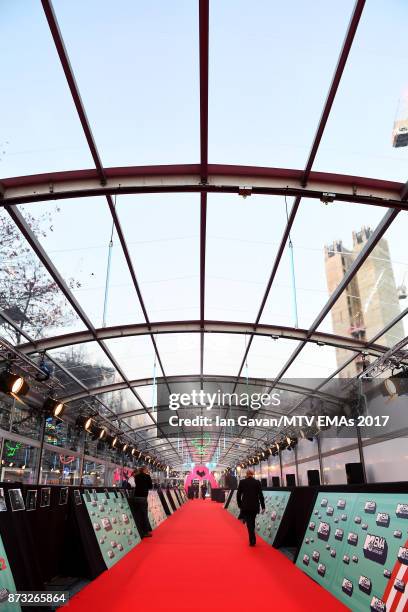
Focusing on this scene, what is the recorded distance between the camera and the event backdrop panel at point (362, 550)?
283 centimetres

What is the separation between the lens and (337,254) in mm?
7707

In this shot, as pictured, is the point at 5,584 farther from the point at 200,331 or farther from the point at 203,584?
the point at 200,331

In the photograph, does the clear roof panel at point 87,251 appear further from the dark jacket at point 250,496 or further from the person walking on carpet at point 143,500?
the dark jacket at point 250,496

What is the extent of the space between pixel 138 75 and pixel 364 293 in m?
6.02

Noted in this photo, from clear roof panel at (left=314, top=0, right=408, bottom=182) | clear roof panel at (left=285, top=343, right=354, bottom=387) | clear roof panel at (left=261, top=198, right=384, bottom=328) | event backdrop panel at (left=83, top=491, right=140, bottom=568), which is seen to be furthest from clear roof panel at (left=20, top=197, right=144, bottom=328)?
clear roof panel at (left=285, top=343, right=354, bottom=387)

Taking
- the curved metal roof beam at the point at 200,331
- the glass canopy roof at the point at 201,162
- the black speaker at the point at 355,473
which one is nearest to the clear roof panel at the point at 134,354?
the curved metal roof beam at the point at 200,331

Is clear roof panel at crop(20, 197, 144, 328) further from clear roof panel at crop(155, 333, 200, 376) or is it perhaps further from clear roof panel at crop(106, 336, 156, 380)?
clear roof panel at crop(155, 333, 200, 376)

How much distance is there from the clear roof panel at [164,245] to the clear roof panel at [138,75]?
0.88 m

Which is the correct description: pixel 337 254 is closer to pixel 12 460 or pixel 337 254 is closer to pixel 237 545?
pixel 237 545

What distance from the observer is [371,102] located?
5.15m

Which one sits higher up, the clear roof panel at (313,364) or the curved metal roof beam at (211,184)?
the curved metal roof beam at (211,184)

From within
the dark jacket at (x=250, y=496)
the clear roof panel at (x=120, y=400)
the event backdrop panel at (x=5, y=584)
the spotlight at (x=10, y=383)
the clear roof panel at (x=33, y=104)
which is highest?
the clear roof panel at (x=33, y=104)

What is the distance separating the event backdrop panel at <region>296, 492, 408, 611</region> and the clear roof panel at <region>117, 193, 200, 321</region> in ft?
15.8

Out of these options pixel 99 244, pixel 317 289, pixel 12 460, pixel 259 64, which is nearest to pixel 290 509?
pixel 317 289
